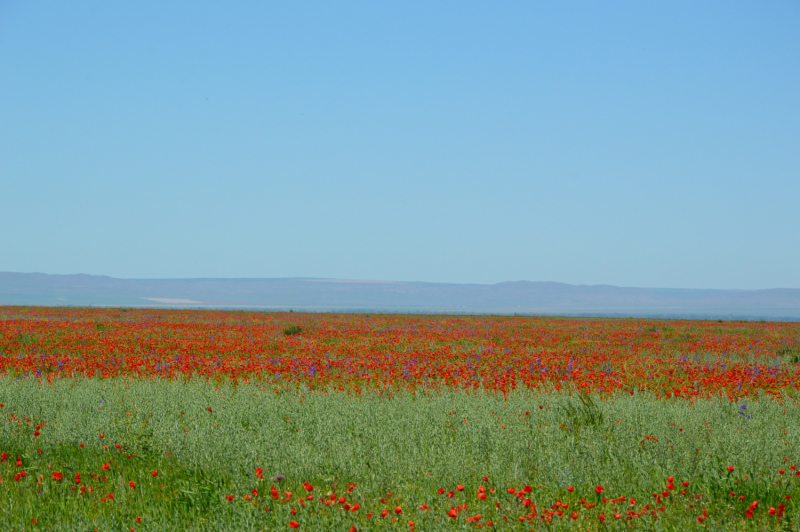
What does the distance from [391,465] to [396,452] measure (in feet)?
1.59

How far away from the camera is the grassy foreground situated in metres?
4.06

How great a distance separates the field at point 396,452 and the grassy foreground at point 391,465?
0.07 ft

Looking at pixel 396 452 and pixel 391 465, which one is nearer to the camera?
pixel 391 465

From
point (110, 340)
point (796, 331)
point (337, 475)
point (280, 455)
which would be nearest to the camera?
point (337, 475)

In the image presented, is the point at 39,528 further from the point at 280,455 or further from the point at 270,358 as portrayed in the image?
the point at 270,358

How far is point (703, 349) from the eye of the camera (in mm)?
18062

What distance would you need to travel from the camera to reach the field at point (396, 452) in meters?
4.11

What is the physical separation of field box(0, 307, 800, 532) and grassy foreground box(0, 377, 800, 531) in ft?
0.07

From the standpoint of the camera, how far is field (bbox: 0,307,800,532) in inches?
162

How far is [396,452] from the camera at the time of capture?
557 centimetres

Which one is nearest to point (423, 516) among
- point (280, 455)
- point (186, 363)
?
point (280, 455)

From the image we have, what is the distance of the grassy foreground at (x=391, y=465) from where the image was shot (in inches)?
160

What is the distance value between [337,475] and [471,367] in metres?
8.11

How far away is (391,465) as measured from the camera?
16.7 feet
